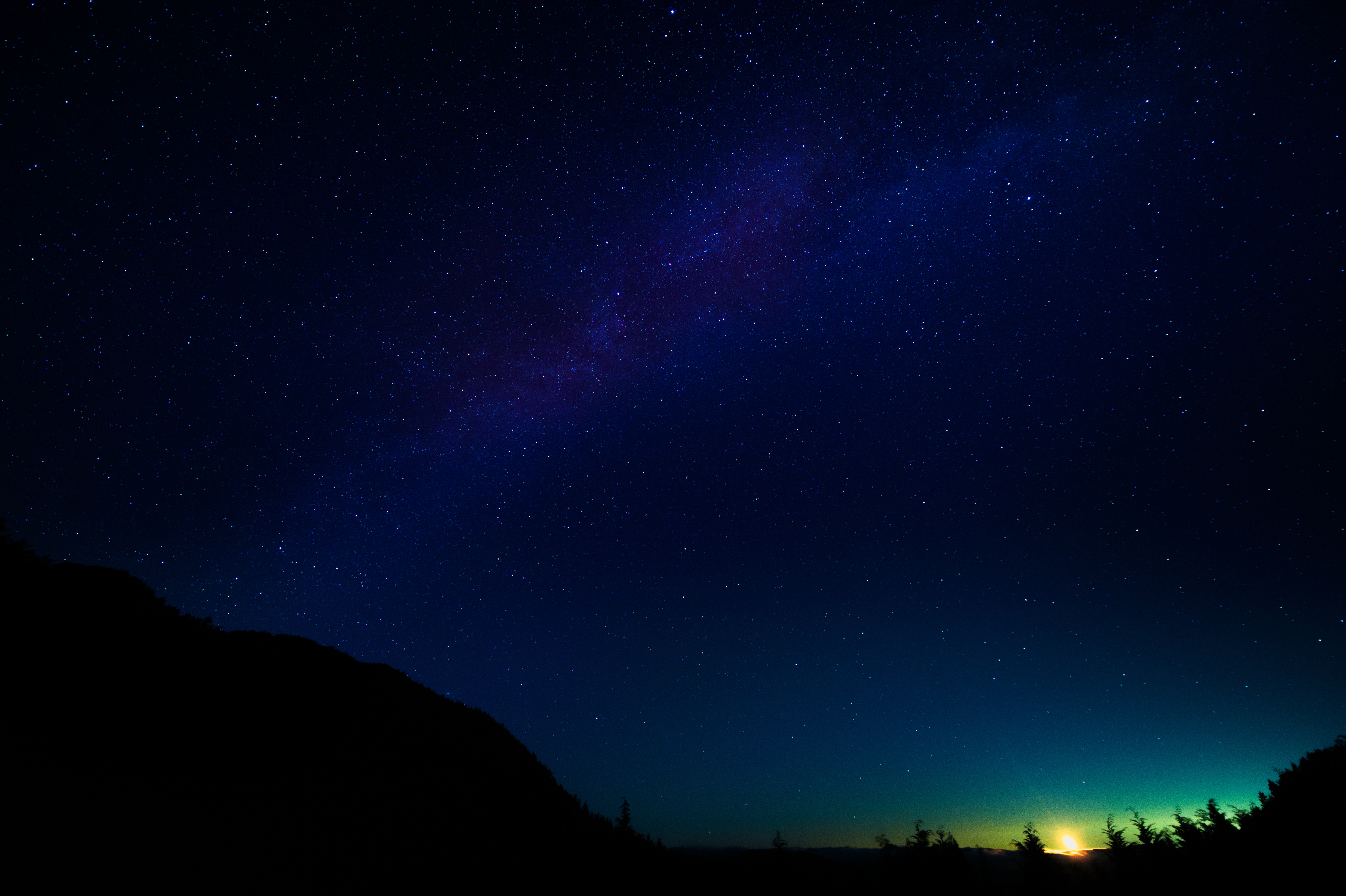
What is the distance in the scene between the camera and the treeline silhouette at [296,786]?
9.27m

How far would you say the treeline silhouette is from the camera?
9266 millimetres

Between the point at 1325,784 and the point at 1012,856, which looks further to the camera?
the point at 1012,856

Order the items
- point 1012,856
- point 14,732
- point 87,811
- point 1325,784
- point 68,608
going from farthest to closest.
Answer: point 1012,856 < point 1325,784 < point 68,608 < point 14,732 < point 87,811

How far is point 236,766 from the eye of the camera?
11.7 meters

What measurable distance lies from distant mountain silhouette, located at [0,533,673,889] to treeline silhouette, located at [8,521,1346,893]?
0.16 ft

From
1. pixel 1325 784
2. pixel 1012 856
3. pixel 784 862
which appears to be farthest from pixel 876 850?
pixel 1325 784

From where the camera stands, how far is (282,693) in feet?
49.2

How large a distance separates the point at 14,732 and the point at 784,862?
2585cm

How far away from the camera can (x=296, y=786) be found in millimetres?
11992

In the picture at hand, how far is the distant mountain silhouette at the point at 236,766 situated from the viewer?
30.0ft

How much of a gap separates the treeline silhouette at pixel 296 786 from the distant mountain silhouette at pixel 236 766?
0.05 metres

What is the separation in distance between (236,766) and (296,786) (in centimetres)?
132

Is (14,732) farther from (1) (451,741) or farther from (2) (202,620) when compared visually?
(1) (451,741)

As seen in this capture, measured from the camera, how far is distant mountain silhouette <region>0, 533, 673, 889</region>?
9.16 meters
